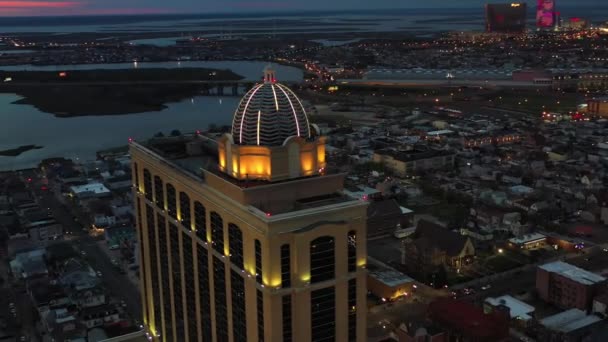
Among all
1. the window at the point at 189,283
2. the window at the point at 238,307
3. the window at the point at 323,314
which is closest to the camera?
the window at the point at 323,314

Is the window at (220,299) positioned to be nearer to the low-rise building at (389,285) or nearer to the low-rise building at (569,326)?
the low-rise building at (569,326)

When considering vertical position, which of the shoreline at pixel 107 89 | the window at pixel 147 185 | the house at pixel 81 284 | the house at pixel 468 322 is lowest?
the house at pixel 81 284

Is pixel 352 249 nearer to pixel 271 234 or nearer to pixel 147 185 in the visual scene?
pixel 271 234

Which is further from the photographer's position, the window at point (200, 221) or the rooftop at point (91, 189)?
the rooftop at point (91, 189)

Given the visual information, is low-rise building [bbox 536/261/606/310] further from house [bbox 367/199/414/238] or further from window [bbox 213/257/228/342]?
window [bbox 213/257/228/342]

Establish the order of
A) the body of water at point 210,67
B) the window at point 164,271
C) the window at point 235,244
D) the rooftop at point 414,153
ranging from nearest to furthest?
the window at point 235,244
the window at point 164,271
the rooftop at point 414,153
the body of water at point 210,67

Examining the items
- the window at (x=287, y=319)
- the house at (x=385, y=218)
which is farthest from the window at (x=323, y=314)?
the house at (x=385, y=218)
